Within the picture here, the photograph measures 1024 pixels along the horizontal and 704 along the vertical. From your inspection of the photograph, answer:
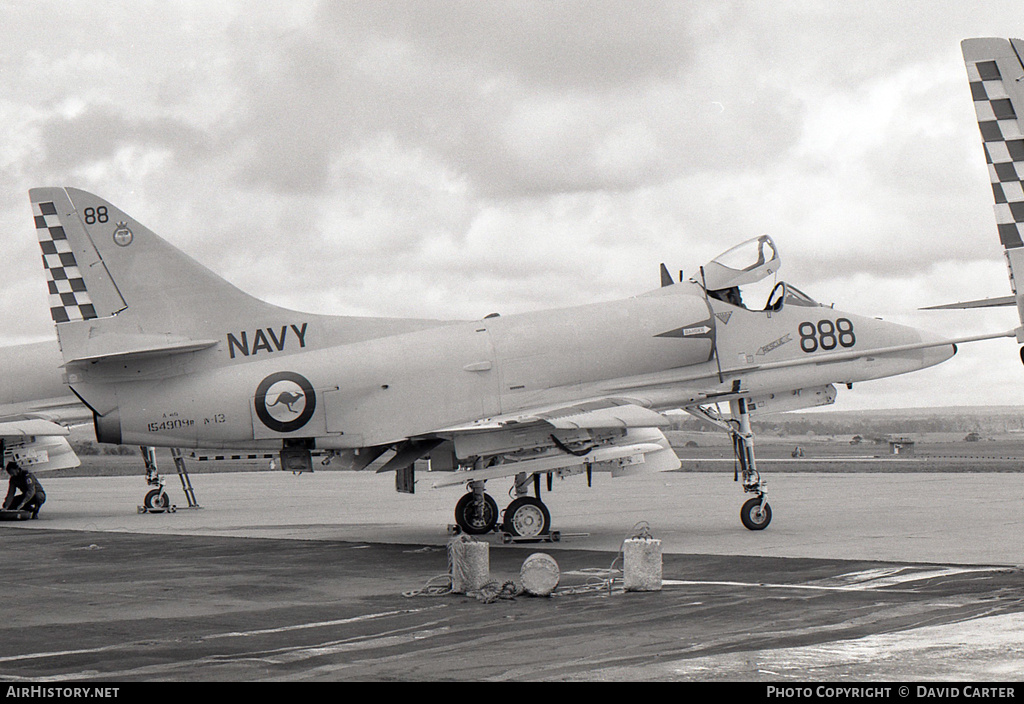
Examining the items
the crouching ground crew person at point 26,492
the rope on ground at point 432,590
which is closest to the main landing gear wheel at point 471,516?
the rope on ground at point 432,590

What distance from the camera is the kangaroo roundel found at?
1709 centimetres

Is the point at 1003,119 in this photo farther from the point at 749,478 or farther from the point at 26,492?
the point at 26,492

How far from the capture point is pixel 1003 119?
8.13 metres

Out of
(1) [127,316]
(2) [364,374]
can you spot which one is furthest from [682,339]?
(1) [127,316]

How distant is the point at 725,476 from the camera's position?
1566 inches

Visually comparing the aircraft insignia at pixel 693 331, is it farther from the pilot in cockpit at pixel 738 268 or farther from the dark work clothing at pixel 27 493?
the dark work clothing at pixel 27 493

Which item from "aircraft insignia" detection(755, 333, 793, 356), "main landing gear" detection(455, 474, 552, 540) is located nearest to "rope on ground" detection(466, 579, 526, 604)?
"main landing gear" detection(455, 474, 552, 540)

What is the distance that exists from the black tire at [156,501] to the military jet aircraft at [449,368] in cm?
1042

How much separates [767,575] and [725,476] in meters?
27.6

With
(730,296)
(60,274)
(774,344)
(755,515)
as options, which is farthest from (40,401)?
(774,344)

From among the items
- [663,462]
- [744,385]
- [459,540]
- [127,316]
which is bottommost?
[459,540]

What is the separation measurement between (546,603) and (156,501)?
61.0 feet
